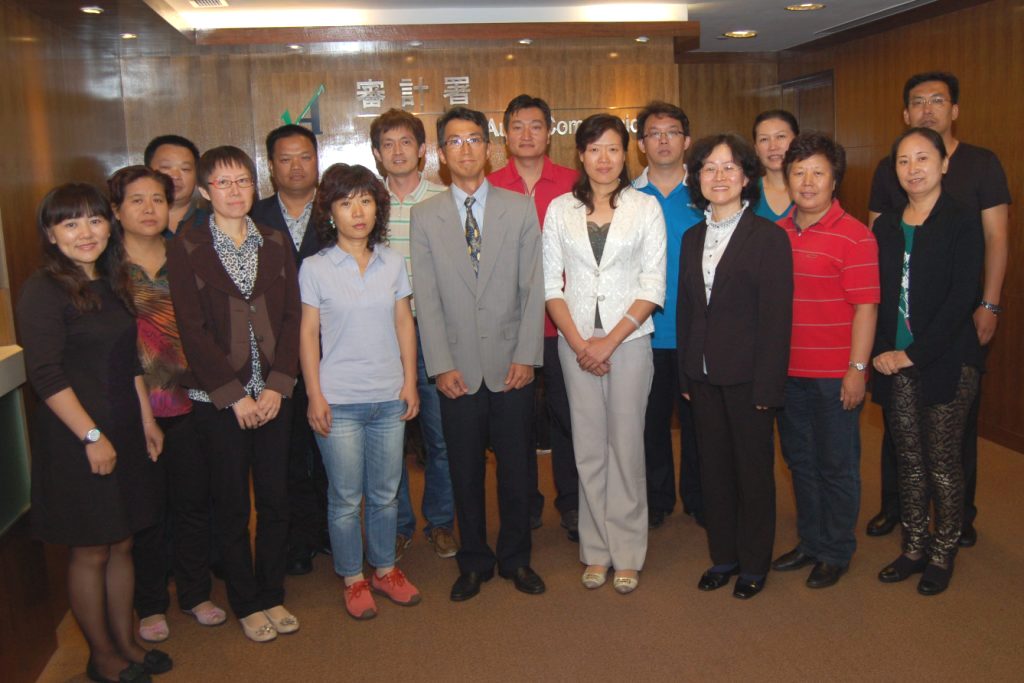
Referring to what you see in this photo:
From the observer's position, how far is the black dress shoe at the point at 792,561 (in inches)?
145

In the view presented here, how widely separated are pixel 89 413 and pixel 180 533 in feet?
2.46

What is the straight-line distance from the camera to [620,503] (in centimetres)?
357

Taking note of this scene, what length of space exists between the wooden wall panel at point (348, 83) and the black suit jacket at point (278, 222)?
2.31 m

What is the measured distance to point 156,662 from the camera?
10.1 ft

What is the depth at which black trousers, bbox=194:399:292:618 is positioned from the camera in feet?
10.4

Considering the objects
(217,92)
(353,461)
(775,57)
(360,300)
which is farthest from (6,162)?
(775,57)

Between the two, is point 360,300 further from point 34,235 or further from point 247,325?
point 34,235

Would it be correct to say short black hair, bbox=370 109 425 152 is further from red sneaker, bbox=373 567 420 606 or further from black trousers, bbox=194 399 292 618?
red sneaker, bbox=373 567 420 606

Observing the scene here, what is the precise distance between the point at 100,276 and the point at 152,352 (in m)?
0.35

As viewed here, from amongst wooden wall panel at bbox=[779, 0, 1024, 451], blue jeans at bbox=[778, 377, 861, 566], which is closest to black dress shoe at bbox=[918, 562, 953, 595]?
blue jeans at bbox=[778, 377, 861, 566]

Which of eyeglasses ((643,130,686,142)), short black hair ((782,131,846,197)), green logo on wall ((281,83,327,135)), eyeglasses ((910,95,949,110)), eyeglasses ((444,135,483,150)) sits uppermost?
green logo on wall ((281,83,327,135))

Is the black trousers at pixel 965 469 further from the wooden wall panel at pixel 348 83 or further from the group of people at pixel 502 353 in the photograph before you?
the wooden wall panel at pixel 348 83

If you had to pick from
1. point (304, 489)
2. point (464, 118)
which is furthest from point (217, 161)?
point (304, 489)

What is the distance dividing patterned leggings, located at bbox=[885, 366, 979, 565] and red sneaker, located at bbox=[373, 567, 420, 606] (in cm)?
199
